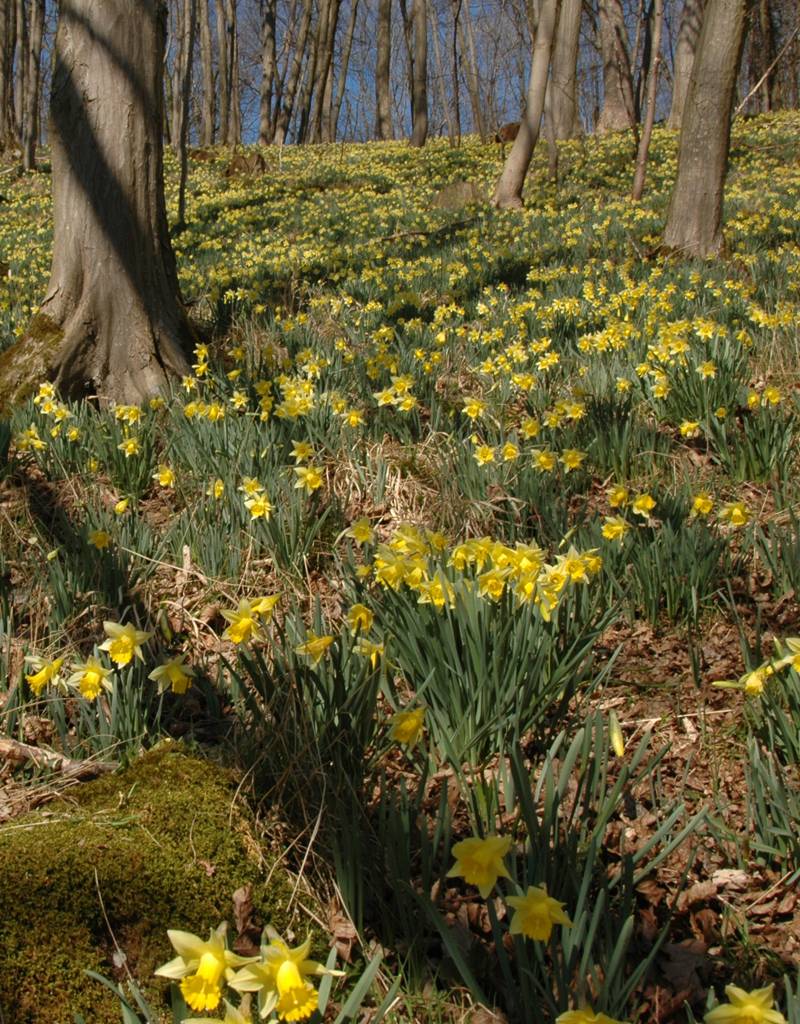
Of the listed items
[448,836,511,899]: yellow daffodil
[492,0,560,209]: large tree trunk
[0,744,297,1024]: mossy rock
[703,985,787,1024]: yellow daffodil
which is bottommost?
[0,744,297,1024]: mossy rock

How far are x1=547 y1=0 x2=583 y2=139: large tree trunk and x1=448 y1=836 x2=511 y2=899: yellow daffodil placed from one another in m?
17.7

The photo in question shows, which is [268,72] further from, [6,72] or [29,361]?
[29,361]

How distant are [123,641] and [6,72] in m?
25.1

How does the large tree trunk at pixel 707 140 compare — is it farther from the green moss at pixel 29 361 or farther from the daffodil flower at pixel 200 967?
the daffodil flower at pixel 200 967

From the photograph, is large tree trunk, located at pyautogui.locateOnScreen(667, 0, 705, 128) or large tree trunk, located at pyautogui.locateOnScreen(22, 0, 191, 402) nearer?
large tree trunk, located at pyautogui.locateOnScreen(22, 0, 191, 402)

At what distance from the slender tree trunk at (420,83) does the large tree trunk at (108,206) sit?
1958 cm

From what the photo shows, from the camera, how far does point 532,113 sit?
10992 mm

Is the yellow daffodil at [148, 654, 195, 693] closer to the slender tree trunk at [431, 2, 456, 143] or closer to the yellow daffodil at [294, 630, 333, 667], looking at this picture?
the yellow daffodil at [294, 630, 333, 667]

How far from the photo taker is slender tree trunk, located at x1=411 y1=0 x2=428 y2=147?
22219 mm

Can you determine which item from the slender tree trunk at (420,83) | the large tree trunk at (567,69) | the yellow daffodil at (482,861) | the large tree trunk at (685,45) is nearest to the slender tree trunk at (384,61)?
the slender tree trunk at (420,83)

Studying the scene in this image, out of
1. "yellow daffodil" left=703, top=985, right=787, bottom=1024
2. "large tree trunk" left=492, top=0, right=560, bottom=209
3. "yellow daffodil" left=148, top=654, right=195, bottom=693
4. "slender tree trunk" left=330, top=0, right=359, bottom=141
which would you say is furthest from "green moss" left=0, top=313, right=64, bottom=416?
"slender tree trunk" left=330, top=0, right=359, bottom=141

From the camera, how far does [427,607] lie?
200 cm

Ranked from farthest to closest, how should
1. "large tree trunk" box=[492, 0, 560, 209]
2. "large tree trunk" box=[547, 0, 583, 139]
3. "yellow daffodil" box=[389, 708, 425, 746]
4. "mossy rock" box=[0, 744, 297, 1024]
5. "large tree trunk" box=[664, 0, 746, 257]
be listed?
"large tree trunk" box=[547, 0, 583, 139] < "large tree trunk" box=[492, 0, 560, 209] < "large tree trunk" box=[664, 0, 746, 257] < "yellow daffodil" box=[389, 708, 425, 746] < "mossy rock" box=[0, 744, 297, 1024]

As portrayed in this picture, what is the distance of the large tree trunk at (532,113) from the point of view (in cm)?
1071
